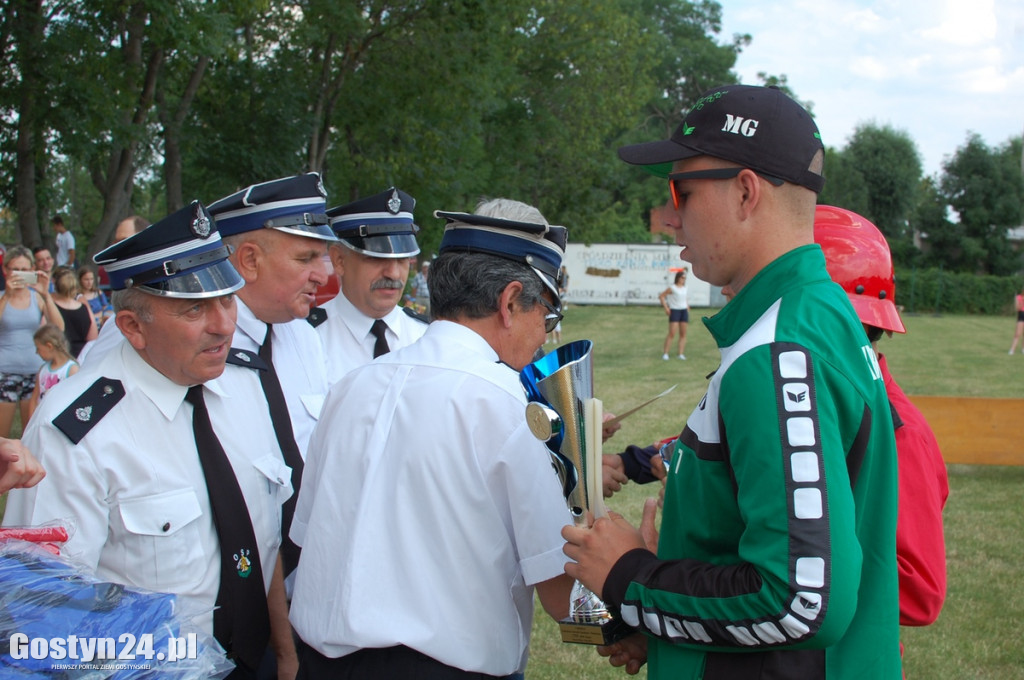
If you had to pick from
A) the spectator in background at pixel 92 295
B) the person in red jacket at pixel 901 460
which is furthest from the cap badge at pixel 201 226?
the spectator in background at pixel 92 295

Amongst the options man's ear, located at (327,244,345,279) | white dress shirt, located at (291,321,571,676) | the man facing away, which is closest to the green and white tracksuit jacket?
the man facing away

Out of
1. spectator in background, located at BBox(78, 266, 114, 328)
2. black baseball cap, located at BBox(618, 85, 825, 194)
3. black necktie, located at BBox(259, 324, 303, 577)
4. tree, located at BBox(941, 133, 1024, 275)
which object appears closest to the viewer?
black baseball cap, located at BBox(618, 85, 825, 194)

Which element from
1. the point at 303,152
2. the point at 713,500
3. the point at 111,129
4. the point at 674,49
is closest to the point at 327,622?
the point at 713,500

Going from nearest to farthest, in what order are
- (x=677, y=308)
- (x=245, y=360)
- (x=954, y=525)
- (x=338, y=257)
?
(x=245, y=360), (x=338, y=257), (x=954, y=525), (x=677, y=308)

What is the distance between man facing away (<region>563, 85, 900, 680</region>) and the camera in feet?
4.81

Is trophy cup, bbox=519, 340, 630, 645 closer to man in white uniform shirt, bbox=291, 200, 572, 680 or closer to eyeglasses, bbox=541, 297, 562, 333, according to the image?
man in white uniform shirt, bbox=291, 200, 572, 680

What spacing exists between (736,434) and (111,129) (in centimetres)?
1391

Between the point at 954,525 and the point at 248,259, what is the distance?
6.53 meters

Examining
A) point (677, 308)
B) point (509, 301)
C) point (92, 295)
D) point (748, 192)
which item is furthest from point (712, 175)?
point (677, 308)

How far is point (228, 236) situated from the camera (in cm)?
351

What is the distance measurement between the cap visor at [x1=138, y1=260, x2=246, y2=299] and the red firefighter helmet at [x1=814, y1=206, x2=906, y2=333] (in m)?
1.88

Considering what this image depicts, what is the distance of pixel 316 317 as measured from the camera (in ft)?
14.2

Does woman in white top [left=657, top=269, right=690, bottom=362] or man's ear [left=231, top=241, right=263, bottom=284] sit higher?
man's ear [left=231, top=241, right=263, bottom=284]

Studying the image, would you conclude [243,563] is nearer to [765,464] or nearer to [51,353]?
[765,464]
